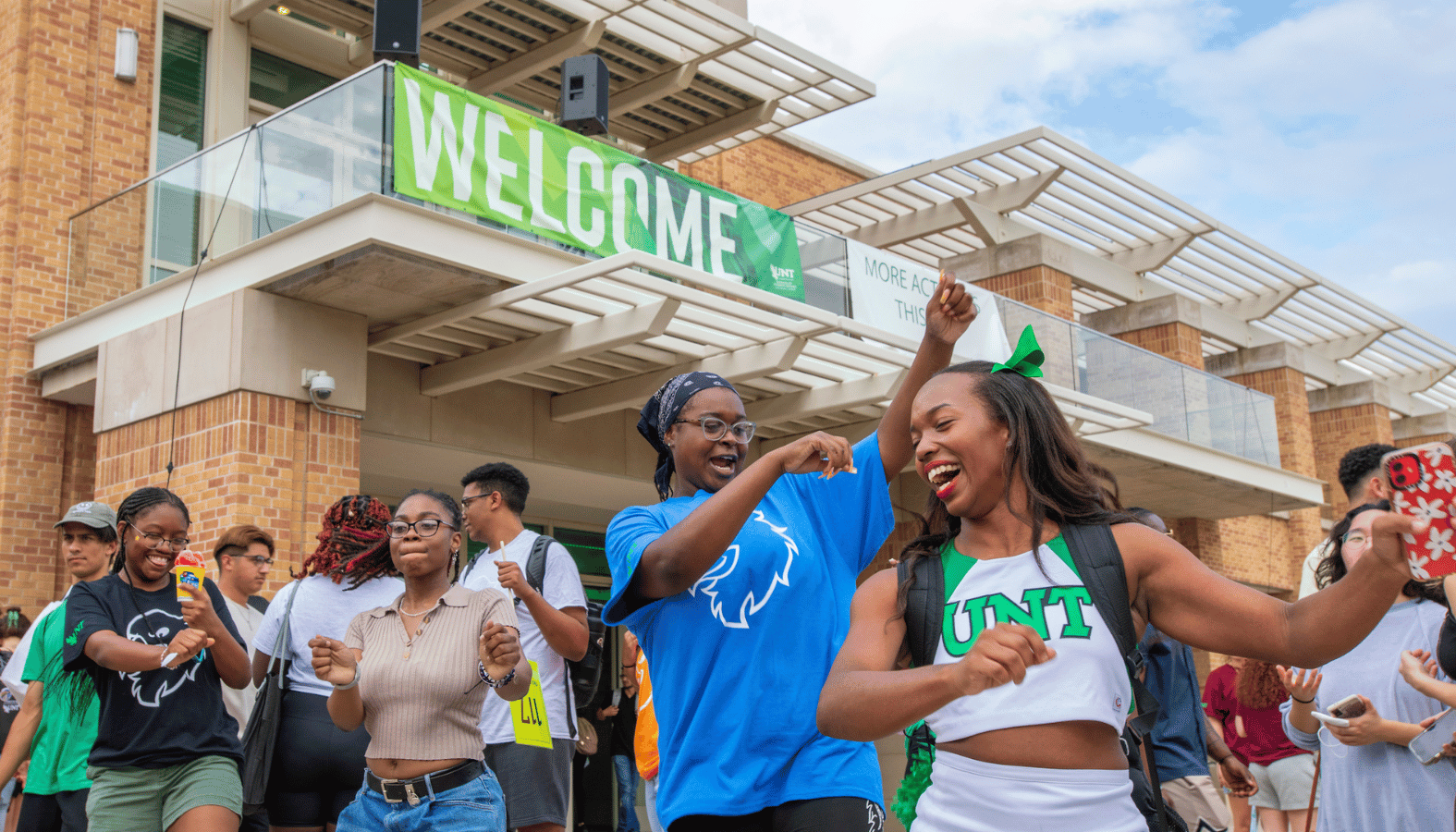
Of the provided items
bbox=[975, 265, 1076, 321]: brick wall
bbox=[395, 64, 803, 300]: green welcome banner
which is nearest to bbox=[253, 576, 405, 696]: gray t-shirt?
bbox=[395, 64, 803, 300]: green welcome banner

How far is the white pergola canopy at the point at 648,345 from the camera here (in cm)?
1066

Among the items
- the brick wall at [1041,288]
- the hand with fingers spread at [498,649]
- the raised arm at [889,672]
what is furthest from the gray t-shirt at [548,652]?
the brick wall at [1041,288]

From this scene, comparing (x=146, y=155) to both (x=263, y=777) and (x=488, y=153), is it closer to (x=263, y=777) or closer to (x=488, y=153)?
(x=488, y=153)

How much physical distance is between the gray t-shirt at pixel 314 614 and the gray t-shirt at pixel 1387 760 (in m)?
3.78

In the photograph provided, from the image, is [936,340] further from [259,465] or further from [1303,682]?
[259,465]

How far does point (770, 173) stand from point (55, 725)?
53.5 feet

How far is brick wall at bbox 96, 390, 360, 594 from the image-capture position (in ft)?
33.4

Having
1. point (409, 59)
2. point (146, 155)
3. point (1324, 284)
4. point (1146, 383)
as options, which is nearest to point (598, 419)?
point (409, 59)

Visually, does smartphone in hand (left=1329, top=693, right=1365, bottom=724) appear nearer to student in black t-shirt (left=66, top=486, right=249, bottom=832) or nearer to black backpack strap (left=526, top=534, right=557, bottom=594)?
black backpack strap (left=526, top=534, right=557, bottom=594)

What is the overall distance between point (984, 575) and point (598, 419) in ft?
39.6

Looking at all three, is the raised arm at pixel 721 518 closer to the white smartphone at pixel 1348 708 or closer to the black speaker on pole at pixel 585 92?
the white smartphone at pixel 1348 708

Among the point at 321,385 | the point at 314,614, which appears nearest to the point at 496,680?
the point at 314,614

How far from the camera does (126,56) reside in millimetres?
13062

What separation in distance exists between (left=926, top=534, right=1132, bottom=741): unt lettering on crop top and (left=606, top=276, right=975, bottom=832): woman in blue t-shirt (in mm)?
567
